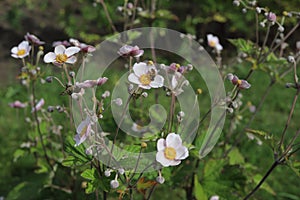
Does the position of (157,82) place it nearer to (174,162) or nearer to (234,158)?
(174,162)

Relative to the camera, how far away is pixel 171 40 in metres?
4.00

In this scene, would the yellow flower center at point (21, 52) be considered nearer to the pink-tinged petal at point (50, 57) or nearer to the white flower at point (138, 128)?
the pink-tinged petal at point (50, 57)

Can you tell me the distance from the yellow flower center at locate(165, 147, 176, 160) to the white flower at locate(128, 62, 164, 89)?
0.21 meters

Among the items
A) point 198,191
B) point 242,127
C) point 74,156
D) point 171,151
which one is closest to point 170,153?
point 171,151

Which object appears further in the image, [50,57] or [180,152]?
[50,57]

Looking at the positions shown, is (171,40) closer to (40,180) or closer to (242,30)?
(242,30)

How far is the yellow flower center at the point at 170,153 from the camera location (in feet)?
4.54

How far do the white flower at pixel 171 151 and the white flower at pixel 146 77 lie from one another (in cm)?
18

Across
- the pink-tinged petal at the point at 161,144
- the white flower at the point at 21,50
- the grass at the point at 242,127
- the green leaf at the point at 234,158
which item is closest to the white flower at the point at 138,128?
the grass at the point at 242,127

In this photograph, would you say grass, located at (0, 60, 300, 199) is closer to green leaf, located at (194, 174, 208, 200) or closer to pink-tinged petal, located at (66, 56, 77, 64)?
green leaf, located at (194, 174, 208, 200)

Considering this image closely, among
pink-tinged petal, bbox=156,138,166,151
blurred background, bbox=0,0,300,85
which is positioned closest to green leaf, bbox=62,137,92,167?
pink-tinged petal, bbox=156,138,166,151

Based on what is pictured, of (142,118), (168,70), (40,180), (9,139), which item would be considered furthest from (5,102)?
(168,70)

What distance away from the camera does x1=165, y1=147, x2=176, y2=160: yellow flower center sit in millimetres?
1385

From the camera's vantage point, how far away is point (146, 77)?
1.44 meters
